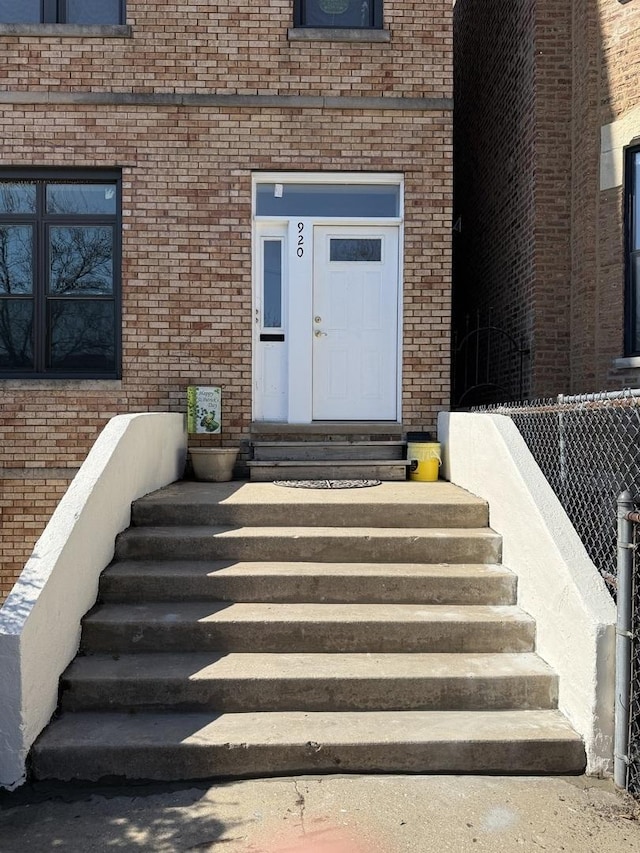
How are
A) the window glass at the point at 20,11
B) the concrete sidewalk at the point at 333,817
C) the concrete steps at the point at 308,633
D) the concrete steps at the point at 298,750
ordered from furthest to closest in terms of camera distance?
the window glass at the point at 20,11
the concrete steps at the point at 308,633
the concrete steps at the point at 298,750
the concrete sidewalk at the point at 333,817

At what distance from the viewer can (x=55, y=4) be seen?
271 inches

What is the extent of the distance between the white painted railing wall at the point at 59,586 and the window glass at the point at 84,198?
287 cm

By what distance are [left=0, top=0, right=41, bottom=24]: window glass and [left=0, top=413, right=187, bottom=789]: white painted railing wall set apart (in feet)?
15.3

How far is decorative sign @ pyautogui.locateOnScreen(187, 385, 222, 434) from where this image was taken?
22.1ft

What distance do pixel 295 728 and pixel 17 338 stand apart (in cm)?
528

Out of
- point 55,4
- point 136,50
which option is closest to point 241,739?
point 136,50

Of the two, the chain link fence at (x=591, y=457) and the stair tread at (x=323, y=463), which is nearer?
the chain link fence at (x=591, y=457)

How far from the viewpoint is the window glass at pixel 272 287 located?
7.13 meters

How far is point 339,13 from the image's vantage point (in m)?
7.04

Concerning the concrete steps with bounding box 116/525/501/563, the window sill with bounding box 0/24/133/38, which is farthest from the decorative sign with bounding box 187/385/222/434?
the window sill with bounding box 0/24/133/38

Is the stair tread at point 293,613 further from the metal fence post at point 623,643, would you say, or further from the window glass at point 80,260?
the window glass at point 80,260

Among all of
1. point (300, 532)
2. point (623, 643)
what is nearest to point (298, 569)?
point (300, 532)

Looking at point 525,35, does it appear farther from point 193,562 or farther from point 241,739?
point 241,739

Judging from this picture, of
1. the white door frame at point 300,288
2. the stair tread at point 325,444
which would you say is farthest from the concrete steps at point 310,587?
the white door frame at point 300,288
